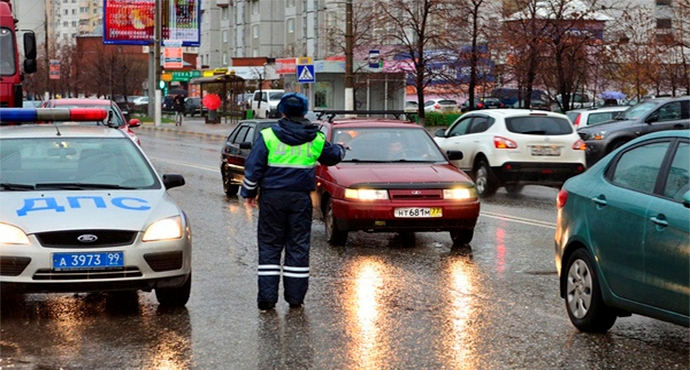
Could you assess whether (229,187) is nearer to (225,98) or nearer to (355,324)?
(355,324)

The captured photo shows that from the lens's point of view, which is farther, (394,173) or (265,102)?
(265,102)

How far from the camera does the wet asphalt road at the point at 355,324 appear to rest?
23.2 ft

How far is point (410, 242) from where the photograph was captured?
1337 cm

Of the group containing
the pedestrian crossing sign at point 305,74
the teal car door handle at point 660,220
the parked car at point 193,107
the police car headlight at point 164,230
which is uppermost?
the pedestrian crossing sign at point 305,74

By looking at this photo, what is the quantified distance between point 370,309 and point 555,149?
11604mm

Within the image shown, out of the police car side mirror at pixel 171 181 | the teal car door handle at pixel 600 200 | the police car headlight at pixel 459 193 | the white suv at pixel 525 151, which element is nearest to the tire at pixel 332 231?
the police car headlight at pixel 459 193

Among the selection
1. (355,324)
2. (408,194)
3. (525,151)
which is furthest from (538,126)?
(355,324)

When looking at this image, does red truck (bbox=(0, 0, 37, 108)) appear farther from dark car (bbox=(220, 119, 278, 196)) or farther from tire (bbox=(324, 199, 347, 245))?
tire (bbox=(324, 199, 347, 245))

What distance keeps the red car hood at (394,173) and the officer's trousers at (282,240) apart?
370 cm

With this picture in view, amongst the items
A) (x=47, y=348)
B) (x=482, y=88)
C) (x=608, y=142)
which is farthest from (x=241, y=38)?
(x=47, y=348)

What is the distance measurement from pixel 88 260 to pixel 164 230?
64 centimetres

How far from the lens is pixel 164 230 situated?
8.48 metres

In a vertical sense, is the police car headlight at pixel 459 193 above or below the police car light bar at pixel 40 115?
below

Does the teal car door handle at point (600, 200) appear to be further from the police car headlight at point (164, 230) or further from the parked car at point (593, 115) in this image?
the parked car at point (593, 115)
